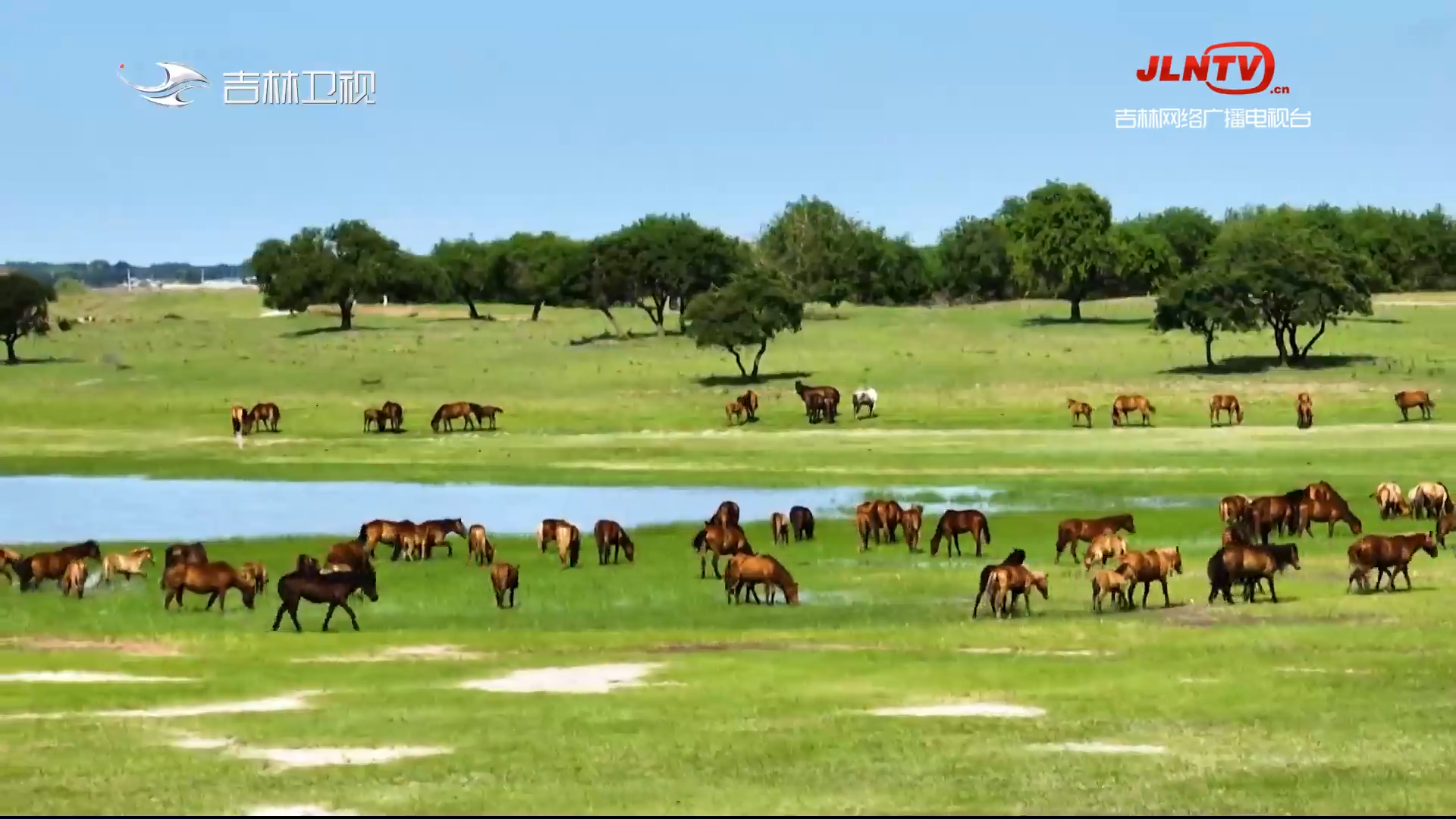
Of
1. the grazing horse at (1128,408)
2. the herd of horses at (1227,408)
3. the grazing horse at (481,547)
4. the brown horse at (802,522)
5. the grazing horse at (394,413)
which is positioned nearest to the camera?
the grazing horse at (481,547)

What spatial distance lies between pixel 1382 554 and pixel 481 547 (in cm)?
1417

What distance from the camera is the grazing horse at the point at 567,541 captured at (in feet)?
108

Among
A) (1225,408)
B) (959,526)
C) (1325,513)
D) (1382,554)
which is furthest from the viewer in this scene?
(1225,408)

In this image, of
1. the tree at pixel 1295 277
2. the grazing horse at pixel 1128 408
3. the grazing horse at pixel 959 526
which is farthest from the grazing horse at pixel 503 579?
the tree at pixel 1295 277

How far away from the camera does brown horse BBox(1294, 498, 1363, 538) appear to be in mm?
35156

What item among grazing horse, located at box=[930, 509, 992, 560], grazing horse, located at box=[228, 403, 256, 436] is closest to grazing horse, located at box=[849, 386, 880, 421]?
grazing horse, located at box=[228, 403, 256, 436]

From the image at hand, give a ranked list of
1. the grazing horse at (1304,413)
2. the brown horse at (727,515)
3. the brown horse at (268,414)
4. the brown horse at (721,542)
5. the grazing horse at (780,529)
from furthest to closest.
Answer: the brown horse at (268,414)
the grazing horse at (1304,413)
the brown horse at (727,515)
the grazing horse at (780,529)
the brown horse at (721,542)

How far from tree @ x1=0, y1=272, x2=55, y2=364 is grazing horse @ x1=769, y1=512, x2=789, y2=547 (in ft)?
239

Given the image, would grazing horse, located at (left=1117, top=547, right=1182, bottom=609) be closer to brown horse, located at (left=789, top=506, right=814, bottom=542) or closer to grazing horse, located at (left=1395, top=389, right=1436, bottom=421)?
brown horse, located at (left=789, top=506, right=814, bottom=542)

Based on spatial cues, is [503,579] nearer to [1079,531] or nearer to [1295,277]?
[1079,531]

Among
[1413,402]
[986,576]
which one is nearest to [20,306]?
[1413,402]

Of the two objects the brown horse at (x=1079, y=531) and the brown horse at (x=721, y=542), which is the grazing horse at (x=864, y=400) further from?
the brown horse at (x=721, y=542)

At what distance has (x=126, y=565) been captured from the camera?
102 feet

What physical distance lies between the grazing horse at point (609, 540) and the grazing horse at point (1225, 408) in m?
35.9
